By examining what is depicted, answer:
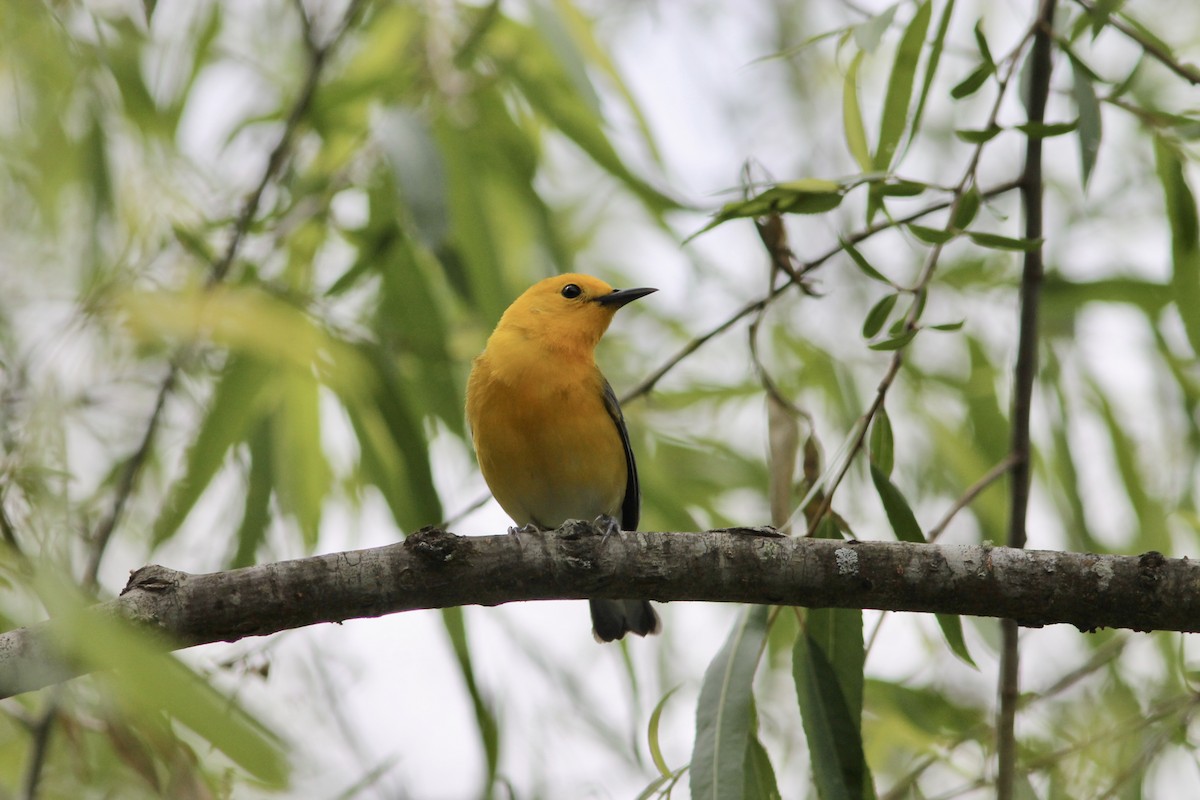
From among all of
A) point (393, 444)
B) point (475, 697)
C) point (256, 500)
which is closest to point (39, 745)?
point (256, 500)

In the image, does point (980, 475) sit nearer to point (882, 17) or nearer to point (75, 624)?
point (882, 17)

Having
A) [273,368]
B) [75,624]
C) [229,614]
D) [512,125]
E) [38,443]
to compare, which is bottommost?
[75,624]

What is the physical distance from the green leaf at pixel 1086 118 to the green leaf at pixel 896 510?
1051 millimetres

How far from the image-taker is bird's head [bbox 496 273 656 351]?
18.0 feet

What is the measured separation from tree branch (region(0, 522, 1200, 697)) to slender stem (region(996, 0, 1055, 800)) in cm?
94

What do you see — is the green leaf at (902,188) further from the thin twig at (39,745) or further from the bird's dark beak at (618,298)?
the thin twig at (39,745)

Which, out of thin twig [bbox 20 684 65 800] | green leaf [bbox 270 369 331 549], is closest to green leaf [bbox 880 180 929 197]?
Answer: green leaf [bbox 270 369 331 549]

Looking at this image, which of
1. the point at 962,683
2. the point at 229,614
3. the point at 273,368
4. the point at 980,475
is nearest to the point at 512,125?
the point at 273,368

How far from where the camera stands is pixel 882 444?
3574 millimetres

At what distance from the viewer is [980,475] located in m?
5.07

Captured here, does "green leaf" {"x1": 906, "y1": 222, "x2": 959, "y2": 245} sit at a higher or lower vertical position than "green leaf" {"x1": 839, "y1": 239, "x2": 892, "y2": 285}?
higher

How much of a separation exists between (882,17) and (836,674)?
1922 mm

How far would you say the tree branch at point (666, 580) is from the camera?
270cm

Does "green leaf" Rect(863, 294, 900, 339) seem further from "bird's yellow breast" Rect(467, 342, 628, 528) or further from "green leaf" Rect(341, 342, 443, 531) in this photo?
"bird's yellow breast" Rect(467, 342, 628, 528)
